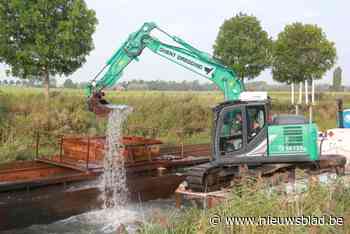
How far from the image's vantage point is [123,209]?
1135 cm

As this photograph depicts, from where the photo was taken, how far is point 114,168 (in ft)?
39.5

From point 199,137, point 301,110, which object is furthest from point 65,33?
point 301,110

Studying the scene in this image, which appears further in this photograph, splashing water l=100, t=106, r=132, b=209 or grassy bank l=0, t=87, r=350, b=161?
grassy bank l=0, t=87, r=350, b=161

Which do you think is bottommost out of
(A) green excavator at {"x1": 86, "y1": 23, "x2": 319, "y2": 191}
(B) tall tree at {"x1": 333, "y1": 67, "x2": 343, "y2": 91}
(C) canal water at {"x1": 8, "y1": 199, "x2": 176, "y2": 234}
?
(C) canal water at {"x1": 8, "y1": 199, "x2": 176, "y2": 234}

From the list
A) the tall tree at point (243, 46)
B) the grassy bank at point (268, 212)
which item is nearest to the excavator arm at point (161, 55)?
the grassy bank at point (268, 212)

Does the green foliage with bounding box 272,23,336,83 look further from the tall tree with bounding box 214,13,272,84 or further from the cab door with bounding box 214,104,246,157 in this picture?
the cab door with bounding box 214,104,246,157

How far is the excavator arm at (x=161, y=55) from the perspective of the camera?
39.8 feet

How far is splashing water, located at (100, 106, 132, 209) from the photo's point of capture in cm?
1150

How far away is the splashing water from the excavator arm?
422 millimetres

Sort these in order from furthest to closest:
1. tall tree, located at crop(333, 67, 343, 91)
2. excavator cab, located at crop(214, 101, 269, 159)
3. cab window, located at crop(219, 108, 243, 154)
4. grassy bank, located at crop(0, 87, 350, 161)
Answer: tall tree, located at crop(333, 67, 343, 91) < grassy bank, located at crop(0, 87, 350, 161) < cab window, located at crop(219, 108, 243, 154) < excavator cab, located at crop(214, 101, 269, 159)

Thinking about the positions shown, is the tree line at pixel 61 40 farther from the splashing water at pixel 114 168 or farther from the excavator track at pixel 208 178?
the excavator track at pixel 208 178

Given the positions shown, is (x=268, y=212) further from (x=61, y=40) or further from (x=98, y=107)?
(x=61, y=40)

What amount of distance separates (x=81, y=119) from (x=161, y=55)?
7710 mm

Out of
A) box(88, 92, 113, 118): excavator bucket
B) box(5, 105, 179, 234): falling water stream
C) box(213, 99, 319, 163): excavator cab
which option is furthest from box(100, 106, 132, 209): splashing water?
box(213, 99, 319, 163): excavator cab
